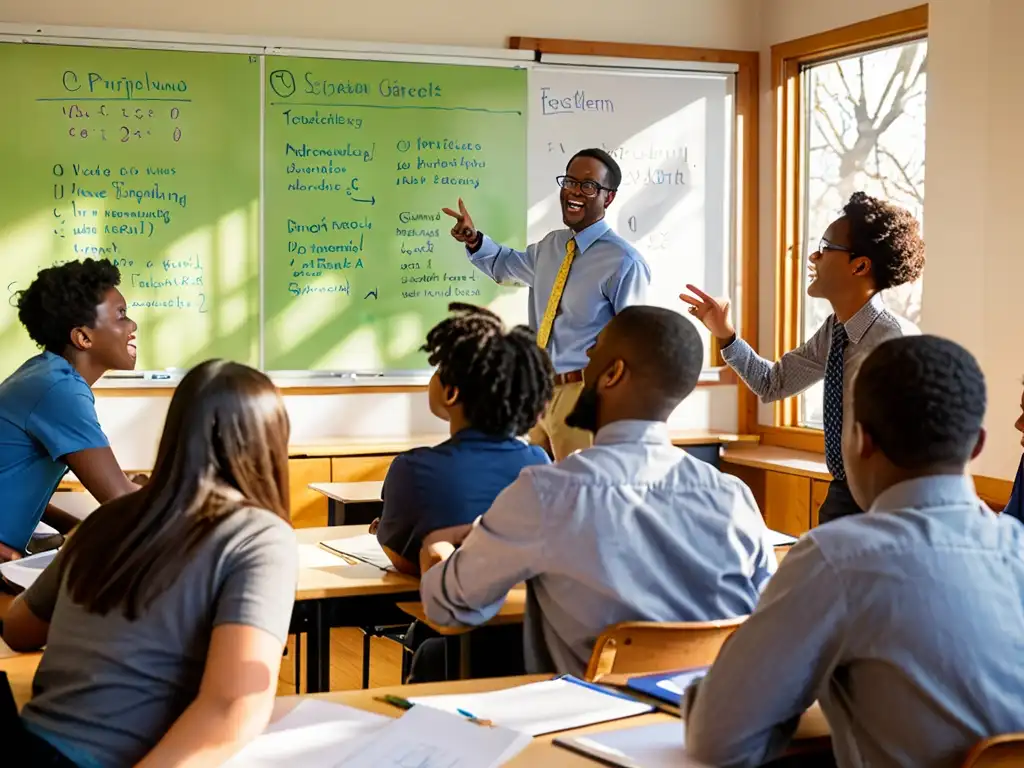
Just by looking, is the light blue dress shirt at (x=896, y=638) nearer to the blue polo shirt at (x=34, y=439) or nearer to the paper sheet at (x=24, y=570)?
the paper sheet at (x=24, y=570)

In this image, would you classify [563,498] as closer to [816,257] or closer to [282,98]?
[816,257]

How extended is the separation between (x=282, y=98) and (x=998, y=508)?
3.24 m

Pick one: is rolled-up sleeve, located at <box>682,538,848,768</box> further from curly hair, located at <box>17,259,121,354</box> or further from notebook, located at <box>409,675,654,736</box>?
curly hair, located at <box>17,259,121,354</box>

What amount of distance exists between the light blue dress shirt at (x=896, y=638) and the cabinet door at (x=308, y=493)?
370cm

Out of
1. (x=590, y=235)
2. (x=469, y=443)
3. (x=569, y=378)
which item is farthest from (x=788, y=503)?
(x=469, y=443)

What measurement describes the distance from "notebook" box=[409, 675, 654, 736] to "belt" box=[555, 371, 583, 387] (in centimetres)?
289

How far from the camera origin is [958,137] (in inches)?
193

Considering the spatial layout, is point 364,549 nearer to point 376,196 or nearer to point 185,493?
point 185,493

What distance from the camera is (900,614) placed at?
59.5 inches

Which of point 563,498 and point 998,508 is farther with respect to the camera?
point 998,508

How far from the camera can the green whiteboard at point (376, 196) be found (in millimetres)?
5453

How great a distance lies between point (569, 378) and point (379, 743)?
323 centimetres

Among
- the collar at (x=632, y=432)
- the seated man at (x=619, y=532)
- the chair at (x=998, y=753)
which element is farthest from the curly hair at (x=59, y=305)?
the chair at (x=998, y=753)

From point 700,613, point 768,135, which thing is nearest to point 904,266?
point 700,613
